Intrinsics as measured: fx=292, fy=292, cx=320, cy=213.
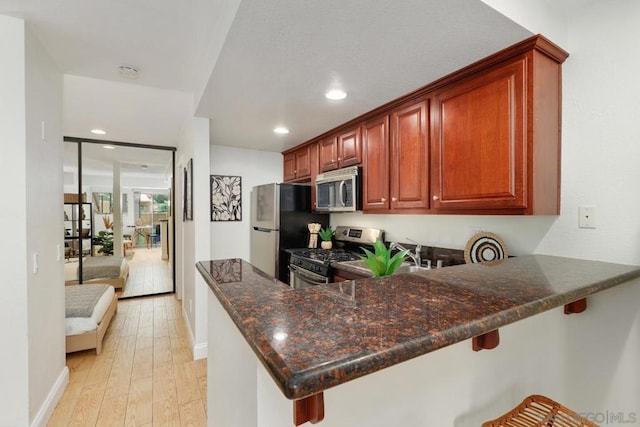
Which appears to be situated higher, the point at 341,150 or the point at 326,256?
the point at 341,150

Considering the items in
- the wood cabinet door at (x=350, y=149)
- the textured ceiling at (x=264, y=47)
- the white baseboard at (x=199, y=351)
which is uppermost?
the textured ceiling at (x=264, y=47)

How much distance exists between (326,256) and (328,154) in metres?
1.09

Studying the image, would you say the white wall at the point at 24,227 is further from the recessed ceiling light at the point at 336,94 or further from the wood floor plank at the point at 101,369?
the recessed ceiling light at the point at 336,94

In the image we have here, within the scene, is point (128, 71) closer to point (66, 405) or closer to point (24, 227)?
point (24, 227)

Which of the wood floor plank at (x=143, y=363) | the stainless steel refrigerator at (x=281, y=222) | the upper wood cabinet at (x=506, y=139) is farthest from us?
the stainless steel refrigerator at (x=281, y=222)

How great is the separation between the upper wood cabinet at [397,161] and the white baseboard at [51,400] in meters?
2.59

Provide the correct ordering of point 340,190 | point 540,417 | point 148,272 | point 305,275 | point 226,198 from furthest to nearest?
point 148,272
point 226,198
point 340,190
point 305,275
point 540,417

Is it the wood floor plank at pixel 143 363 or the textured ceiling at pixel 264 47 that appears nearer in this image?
the textured ceiling at pixel 264 47

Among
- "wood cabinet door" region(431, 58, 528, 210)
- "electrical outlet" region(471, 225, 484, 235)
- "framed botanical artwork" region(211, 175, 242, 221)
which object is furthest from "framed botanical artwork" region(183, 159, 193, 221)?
"electrical outlet" region(471, 225, 484, 235)

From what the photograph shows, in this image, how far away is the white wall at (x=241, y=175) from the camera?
3.88 meters

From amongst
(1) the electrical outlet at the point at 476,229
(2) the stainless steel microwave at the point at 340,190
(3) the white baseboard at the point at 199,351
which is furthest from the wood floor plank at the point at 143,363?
(1) the electrical outlet at the point at 476,229

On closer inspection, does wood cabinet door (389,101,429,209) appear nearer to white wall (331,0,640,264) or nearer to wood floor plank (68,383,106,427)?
white wall (331,0,640,264)

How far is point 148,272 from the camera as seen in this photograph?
16.5 ft

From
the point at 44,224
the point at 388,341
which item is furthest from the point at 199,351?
the point at 388,341
